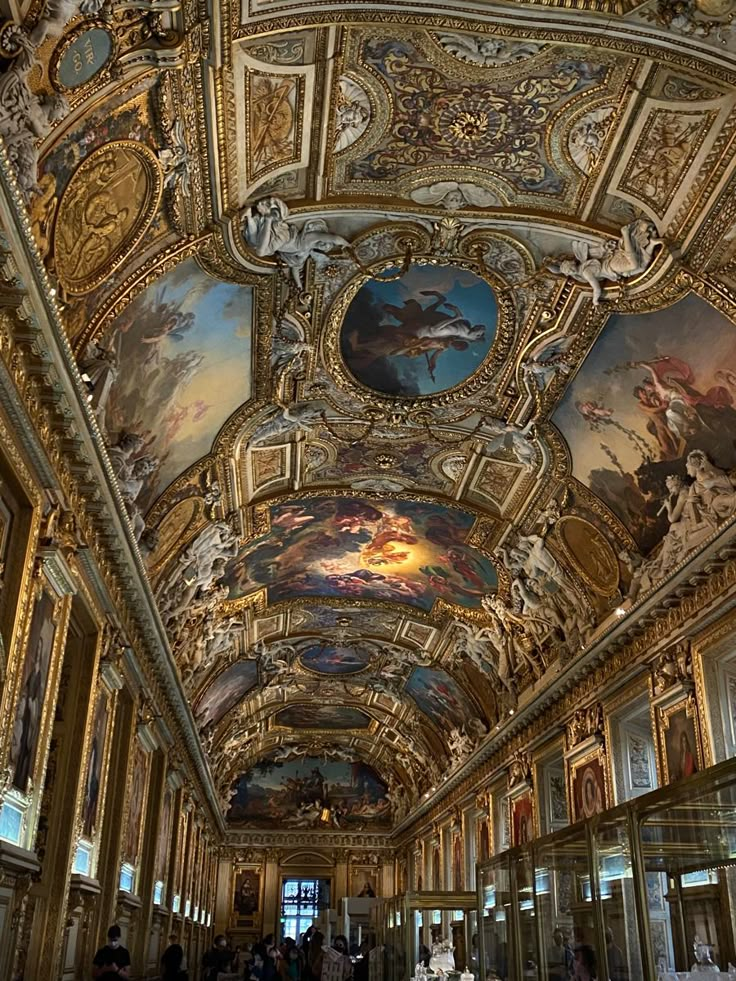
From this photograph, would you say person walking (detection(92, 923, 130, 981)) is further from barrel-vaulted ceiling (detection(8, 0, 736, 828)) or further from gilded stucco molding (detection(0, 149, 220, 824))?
barrel-vaulted ceiling (detection(8, 0, 736, 828))

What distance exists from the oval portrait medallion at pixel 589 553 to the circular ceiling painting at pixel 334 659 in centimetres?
1240

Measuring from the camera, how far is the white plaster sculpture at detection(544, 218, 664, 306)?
11.5 meters

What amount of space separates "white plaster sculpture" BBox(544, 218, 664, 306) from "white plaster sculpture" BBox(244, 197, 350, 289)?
299 centimetres

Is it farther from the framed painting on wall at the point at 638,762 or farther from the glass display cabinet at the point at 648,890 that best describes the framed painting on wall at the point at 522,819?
the glass display cabinet at the point at 648,890

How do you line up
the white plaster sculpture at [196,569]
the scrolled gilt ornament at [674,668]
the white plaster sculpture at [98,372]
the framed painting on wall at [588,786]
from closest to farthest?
1. the white plaster sculpture at [98,372]
2. the scrolled gilt ornament at [674,668]
3. the framed painting on wall at [588,786]
4. the white plaster sculpture at [196,569]

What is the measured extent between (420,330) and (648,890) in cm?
842

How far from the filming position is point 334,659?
1180 inches

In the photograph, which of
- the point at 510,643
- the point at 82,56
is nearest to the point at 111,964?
the point at 82,56

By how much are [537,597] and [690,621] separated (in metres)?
6.31

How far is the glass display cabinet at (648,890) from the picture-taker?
738 centimetres

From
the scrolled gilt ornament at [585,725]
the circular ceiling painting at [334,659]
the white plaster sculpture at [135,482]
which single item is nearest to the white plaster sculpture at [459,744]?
the circular ceiling painting at [334,659]

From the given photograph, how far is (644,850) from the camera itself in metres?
8.35

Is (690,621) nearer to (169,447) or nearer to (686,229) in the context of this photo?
(686,229)

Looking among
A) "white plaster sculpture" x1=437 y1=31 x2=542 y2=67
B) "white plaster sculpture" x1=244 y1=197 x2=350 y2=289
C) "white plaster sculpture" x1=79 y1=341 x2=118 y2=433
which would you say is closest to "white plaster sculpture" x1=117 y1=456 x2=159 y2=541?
"white plaster sculpture" x1=79 y1=341 x2=118 y2=433
